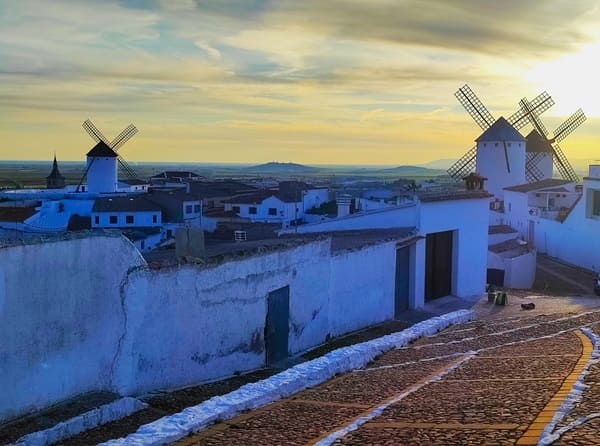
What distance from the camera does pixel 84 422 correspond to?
7.77 metres

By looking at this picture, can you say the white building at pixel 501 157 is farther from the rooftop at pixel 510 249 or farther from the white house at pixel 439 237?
the white house at pixel 439 237

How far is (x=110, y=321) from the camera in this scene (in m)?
9.02

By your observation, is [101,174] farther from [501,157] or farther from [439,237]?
[439,237]

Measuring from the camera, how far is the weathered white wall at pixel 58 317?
25.6 feet

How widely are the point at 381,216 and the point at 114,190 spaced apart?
41.2m

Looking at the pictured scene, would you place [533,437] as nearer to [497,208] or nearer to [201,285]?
[201,285]

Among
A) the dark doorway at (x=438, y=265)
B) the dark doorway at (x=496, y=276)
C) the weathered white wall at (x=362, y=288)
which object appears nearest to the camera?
the weathered white wall at (x=362, y=288)

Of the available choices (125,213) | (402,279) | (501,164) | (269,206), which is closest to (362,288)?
(402,279)

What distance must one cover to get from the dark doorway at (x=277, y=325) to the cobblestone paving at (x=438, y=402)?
258 cm

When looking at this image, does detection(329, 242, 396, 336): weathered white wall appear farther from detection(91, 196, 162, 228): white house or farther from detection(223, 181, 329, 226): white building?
detection(223, 181, 329, 226): white building

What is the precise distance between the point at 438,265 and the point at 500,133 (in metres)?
31.3

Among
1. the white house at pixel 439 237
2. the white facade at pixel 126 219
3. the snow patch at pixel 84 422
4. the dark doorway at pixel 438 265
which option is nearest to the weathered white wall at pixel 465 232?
the white house at pixel 439 237

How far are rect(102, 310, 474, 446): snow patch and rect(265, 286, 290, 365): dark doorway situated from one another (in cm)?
214

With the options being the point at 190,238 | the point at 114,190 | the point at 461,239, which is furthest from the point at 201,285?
the point at 114,190
